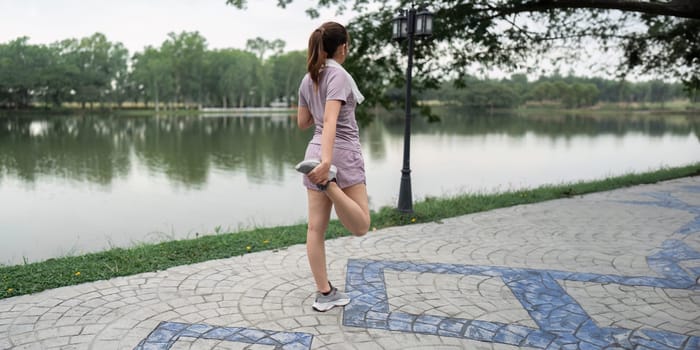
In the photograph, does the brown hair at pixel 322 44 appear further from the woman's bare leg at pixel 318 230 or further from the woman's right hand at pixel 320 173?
the woman's bare leg at pixel 318 230

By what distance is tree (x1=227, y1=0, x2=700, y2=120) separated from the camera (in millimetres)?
8398

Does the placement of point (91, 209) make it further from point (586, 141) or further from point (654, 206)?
point (586, 141)

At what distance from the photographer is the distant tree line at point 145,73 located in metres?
60.0

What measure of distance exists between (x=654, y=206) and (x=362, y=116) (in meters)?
4.99

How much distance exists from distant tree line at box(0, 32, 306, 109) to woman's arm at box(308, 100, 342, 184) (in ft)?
216

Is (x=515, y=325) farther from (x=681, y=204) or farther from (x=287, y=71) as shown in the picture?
(x=287, y=71)

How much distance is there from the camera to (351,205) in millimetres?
2807

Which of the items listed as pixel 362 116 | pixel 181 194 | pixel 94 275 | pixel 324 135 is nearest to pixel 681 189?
pixel 362 116

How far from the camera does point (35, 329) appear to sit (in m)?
2.89

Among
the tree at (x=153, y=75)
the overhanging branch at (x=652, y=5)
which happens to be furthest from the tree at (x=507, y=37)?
the tree at (x=153, y=75)

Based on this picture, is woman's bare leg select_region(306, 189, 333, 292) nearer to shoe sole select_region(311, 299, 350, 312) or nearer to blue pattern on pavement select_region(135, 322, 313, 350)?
shoe sole select_region(311, 299, 350, 312)

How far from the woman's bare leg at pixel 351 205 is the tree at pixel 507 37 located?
242 inches

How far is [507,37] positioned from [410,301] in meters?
7.43

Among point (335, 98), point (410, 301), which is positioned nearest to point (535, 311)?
point (410, 301)
